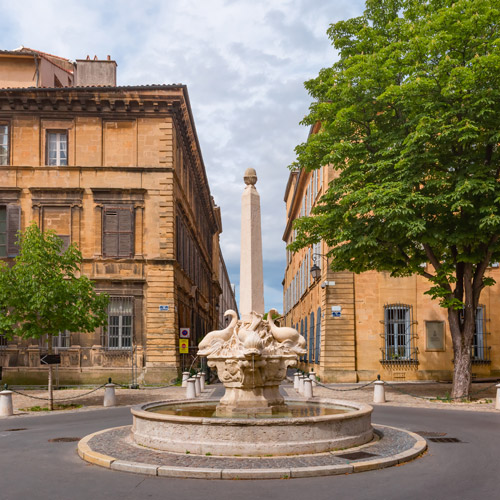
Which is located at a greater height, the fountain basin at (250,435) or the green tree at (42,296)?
the green tree at (42,296)

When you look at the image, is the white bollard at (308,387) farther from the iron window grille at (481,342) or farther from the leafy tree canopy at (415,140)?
the iron window grille at (481,342)

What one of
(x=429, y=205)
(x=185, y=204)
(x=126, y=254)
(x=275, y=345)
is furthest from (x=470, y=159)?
(x=185, y=204)

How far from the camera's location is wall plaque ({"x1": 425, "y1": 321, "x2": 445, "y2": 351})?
28.9 metres

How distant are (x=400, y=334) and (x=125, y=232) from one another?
13.1 metres

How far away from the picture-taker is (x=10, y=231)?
1095 inches

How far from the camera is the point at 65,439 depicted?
12.4 meters

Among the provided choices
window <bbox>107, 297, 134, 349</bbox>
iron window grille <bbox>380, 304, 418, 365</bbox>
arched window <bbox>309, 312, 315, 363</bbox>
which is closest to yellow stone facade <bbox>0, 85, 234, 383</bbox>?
window <bbox>107, 297, 134, 349</bbox>

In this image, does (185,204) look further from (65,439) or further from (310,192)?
(65,439)

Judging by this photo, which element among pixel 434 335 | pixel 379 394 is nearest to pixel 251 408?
pixel 379 394

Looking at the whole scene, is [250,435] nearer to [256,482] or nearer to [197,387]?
[256,482]

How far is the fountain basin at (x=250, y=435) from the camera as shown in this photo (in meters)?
9.73

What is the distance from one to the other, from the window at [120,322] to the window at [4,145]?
7894 millimetres

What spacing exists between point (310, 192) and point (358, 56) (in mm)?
19553

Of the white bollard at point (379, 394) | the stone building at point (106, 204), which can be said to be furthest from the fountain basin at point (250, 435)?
the stone building at point (106, 204)
